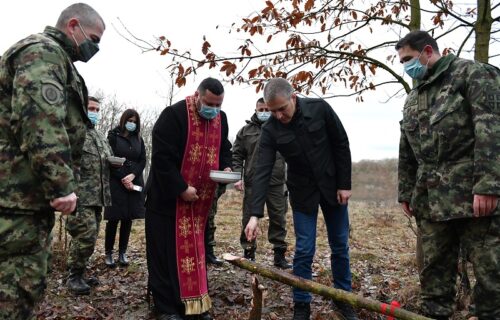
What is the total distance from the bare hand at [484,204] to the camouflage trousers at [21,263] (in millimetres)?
2837

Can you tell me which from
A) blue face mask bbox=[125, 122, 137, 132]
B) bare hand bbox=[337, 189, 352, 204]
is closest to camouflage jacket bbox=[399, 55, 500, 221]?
bare hand bbox=[337, 189, 352, 204]

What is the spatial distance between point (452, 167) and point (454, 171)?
4 centimetres

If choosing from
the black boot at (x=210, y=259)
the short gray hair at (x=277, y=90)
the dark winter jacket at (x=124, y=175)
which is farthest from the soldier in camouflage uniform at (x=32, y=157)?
the black boot at (x=210, y=259)

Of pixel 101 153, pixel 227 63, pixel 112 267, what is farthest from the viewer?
pixel 112 267

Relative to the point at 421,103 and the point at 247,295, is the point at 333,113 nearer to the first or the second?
the point at 421,103

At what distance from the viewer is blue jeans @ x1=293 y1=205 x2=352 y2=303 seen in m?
4.21

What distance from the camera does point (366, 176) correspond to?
165ft

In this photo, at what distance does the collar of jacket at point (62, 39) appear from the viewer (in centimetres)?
297

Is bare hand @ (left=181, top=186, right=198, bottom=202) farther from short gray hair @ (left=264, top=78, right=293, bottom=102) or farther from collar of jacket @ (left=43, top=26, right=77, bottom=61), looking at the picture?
collar of jacket @ (left=43, top=26, right=77, bottom=61)

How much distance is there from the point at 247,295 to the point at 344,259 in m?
1.35

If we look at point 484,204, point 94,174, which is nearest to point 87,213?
point 94,174

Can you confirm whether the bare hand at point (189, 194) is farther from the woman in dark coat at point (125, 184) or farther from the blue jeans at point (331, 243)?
the woman in dark coat at point (125, 184)

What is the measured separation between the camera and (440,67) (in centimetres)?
348

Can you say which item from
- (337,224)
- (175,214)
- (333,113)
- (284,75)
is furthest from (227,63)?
(337,224)
